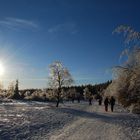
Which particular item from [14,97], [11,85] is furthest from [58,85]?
[11,85]

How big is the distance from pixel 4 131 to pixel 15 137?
206 centimetres

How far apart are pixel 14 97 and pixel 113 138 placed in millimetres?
147208

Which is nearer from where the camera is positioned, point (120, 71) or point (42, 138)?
point (42, 138)

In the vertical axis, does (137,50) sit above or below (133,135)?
above

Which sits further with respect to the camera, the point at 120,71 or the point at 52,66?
the point at 52,66

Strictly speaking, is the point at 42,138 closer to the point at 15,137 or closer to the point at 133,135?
the point at 15,137

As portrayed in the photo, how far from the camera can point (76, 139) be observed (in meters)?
15.4

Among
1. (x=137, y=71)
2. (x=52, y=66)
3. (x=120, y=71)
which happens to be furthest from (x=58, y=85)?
(x=137, y=71)

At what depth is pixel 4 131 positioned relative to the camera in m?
17.6

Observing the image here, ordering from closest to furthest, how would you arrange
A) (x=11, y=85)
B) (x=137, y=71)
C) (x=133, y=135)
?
(x=133, y=135) < (x=137, y=71) < (x=11, y=85)

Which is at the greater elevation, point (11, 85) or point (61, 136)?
point (11, 85)

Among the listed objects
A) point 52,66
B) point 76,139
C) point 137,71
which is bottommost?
point 76,139

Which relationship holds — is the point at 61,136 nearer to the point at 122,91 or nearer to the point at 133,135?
the point at 133,135

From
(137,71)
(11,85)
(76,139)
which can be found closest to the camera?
(76,139)
